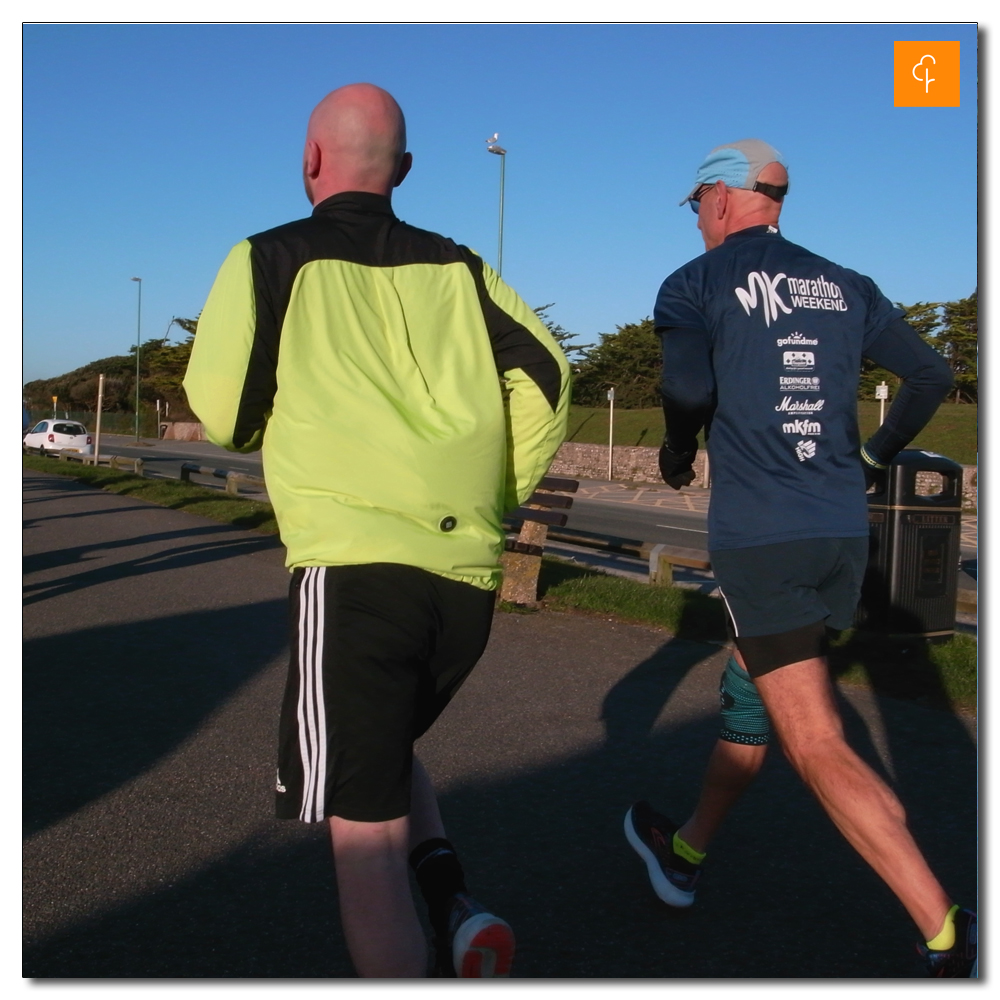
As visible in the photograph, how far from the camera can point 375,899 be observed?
2.01 meters

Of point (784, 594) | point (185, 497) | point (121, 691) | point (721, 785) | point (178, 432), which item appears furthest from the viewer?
point (178, 432)

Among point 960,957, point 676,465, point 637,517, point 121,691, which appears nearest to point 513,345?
point 676,465

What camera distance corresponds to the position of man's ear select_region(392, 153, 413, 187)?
85.5 inches

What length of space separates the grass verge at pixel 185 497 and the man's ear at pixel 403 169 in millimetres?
8629

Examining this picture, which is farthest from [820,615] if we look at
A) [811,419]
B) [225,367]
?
[225,367]

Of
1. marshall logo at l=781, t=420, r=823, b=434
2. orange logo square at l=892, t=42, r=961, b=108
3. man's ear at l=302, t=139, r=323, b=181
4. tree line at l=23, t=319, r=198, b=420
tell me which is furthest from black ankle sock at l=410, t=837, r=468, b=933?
tree line at l=23, t=319, r=198, b=420

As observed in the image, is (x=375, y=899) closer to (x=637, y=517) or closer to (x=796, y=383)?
(x=796, y=383)

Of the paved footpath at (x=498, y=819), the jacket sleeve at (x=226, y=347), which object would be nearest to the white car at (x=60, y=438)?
the paved footpath at (x=498, y=819)

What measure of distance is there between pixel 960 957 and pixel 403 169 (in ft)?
6.48

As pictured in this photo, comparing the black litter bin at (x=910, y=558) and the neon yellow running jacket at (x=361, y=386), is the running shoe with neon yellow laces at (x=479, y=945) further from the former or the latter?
the black litter bin at (x=910, y=558)

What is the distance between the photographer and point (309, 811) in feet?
6.54

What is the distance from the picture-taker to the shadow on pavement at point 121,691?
3.93 meters

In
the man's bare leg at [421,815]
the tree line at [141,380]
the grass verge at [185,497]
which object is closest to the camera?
the man's bare leg at [421,815]

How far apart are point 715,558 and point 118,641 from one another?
14.9 feet
